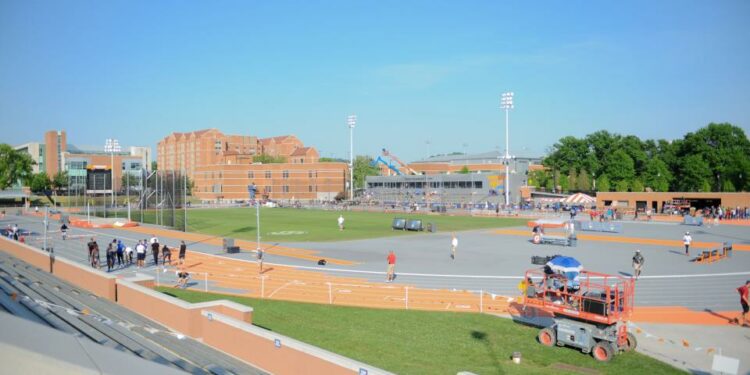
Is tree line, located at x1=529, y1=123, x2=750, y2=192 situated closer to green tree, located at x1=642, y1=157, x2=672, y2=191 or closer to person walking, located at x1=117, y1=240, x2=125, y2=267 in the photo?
green tree, located at x1=642, y1=157, x2=672, y2=191

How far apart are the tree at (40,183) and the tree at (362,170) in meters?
71.0

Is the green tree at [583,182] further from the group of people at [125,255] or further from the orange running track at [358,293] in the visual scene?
the group of people at [125,255]

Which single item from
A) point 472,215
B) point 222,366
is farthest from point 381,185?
point 222,366

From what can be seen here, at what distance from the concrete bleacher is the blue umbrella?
32.8 ft

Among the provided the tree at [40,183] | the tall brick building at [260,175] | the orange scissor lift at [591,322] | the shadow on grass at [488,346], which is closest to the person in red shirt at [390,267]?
the shadow on grass at [488,346]

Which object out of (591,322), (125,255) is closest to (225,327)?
(591,322)

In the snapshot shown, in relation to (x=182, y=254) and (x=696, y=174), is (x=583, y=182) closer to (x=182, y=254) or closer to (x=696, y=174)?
(x=696, y=174)

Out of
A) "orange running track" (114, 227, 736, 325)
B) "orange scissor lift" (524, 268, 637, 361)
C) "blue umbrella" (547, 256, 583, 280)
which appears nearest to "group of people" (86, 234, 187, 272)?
"orange running track" (114, 227, 736, 325)

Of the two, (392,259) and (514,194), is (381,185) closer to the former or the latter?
(514,194)

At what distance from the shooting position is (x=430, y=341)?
15.6 meters

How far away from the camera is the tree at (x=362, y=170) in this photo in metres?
152

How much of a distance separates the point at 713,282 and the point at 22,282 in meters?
27.9

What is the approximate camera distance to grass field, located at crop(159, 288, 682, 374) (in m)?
13.7

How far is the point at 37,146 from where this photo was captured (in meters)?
156
